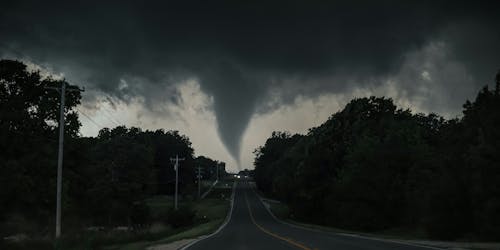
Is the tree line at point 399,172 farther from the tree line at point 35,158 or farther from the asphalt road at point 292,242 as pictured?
the tree line at point 35,158

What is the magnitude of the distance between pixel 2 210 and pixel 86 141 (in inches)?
533

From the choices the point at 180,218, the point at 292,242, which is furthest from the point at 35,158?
the point at 292,242

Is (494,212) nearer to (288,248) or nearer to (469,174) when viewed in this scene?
(469,174)

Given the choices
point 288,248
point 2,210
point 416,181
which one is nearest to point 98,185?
point 2,210

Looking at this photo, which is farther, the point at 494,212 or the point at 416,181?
the point at 416,181

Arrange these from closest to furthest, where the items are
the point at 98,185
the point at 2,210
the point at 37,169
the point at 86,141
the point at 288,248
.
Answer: the point at 288,248 < the point at 2,210 < the point at 37,169 < the point at 86,141 < the point at 98,185

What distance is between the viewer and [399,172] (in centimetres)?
5862

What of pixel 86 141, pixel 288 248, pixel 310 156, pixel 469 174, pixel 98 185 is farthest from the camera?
pixel 310 156

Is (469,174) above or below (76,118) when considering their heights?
below

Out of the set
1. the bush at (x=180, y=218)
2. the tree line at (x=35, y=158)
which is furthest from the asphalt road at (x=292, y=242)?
the bush at (x=180, y=218)

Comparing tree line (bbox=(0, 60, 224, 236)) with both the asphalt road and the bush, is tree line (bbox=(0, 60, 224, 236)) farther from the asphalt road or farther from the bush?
the asphalt road

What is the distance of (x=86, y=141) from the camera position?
181 feet

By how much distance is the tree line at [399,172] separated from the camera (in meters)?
34.6

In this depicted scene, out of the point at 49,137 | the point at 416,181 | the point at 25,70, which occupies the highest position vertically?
the point at 25,70
